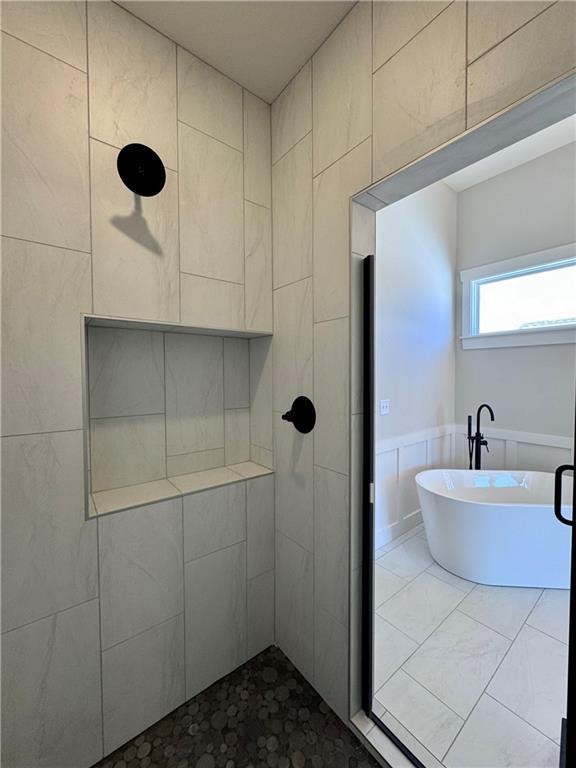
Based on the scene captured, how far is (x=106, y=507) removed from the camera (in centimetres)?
124

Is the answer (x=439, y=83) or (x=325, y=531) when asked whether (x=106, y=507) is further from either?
(x=439, y=83)

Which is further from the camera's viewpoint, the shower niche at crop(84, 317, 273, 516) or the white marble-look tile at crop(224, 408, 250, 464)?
the white marble-look tile at crop(224, 408, 250, 464)

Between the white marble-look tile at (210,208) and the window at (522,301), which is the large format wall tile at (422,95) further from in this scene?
the window at (522,301)

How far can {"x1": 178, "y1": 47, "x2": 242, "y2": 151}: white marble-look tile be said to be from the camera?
1.39 meters

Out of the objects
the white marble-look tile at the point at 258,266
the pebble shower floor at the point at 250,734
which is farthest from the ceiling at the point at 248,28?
the pebble shower floor at the point at 250,734

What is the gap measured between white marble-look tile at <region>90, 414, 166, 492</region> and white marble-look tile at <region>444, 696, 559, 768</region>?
64.6 inches

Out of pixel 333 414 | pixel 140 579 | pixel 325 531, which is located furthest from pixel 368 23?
pixel 140 579

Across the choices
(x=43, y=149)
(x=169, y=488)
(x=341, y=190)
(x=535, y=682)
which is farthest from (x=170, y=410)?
(x=535, y=682)

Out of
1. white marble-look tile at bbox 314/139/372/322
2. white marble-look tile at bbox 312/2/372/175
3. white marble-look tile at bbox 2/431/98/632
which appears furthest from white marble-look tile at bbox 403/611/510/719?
white marble-look tile at bbox 312/2/372/175

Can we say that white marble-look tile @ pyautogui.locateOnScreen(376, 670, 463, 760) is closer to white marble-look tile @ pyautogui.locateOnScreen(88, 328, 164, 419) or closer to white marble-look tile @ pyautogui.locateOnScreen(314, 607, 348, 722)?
white marble-look tile @ pyautogui.locateOnScreen(314, 607, 348, 722)

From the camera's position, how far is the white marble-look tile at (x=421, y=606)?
6.06 feet

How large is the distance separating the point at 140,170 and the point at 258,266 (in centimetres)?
64

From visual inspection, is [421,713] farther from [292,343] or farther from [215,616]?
[292,343]

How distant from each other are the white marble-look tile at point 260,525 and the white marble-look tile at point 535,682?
3.86 feet
